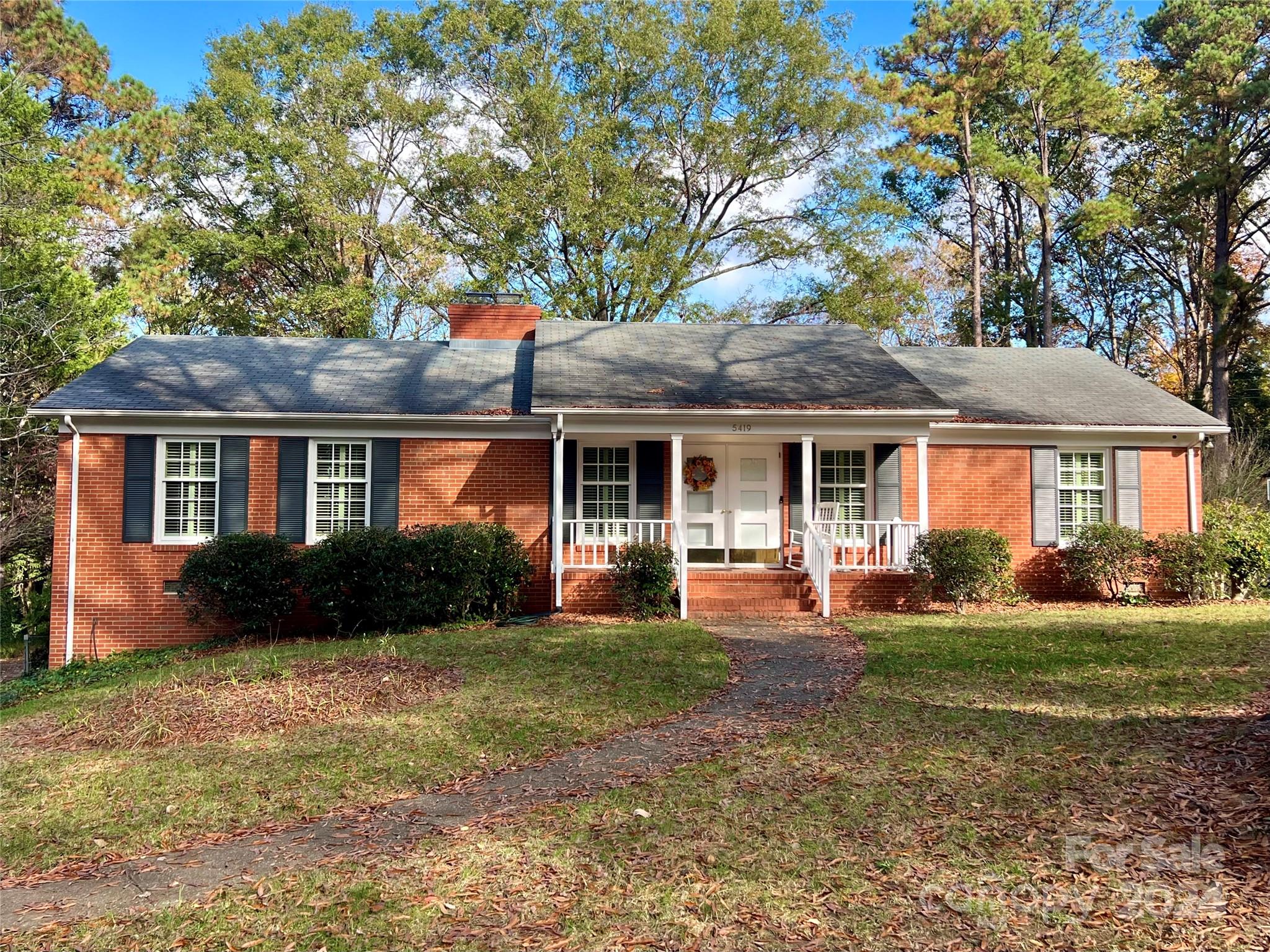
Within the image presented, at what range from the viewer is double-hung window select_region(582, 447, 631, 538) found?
13367 mm

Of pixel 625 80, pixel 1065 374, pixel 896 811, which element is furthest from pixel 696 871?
pixel 625 80

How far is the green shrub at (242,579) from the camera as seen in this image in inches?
435

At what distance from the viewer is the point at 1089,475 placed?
13812 millimetres

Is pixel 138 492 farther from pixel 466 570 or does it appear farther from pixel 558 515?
pixel 558 515

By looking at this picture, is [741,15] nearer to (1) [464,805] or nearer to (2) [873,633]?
(2) [873,633]

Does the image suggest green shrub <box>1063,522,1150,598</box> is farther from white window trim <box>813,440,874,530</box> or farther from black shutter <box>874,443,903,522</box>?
white window trim <box>813,440,874,530</box>

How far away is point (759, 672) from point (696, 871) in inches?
164

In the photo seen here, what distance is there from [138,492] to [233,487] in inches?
51.0

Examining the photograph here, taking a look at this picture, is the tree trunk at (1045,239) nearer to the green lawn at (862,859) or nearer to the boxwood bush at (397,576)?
the boxwood bush at (397,576)

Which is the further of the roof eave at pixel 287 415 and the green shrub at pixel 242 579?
the roof eave at pixel 287 415

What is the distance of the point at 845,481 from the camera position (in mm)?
13820

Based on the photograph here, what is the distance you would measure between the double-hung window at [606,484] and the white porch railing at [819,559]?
291 centimetres

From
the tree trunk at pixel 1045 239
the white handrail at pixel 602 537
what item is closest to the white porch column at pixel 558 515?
the white handrail at pixel 602 537

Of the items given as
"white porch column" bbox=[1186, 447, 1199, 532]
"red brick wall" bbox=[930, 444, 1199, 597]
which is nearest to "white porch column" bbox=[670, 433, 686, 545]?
"red brick wall" bbox=[930, 444, 1199, 597]
